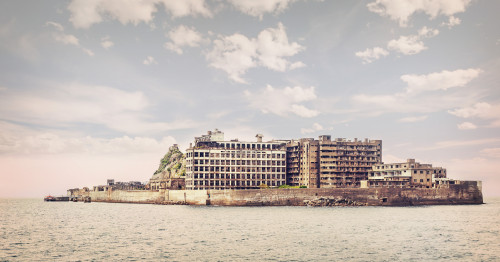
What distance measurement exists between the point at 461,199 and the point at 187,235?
133 metres

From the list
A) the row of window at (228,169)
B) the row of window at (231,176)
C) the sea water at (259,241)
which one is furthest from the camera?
the row of window at (228,169)

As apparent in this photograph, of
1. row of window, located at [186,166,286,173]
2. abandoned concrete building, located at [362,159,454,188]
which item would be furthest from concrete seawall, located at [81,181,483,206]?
row of window, located at [186,166,286,173]

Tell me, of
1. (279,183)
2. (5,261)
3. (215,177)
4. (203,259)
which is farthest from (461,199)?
(5,261)

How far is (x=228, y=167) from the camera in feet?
634

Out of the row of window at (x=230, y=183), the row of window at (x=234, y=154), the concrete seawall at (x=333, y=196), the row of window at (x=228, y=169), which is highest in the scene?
the row of window at (x=234, y=154)

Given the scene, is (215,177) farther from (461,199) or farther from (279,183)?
(461,199)

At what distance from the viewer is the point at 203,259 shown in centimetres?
5634

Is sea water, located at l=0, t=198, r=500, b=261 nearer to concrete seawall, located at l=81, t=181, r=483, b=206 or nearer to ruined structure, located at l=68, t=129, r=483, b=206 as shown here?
concrete seawall, located at l=81, t=181, r=483, b=206

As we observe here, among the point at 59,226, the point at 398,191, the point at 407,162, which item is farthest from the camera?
the point at 407,162

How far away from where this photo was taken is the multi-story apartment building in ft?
615

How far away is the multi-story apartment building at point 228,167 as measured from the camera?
187500mm

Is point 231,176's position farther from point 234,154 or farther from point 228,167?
point 234,154

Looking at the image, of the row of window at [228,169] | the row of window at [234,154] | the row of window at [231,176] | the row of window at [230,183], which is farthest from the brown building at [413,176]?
the row of window at [234,154]

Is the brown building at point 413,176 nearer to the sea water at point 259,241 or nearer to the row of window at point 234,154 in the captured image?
the row of window at point 234,154
